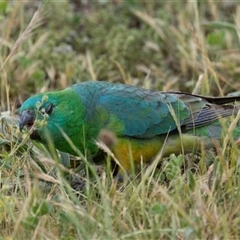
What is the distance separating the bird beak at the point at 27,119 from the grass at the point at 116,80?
0.30 feet

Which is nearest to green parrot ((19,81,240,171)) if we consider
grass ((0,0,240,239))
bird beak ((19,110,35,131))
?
bird beak ((19,110,35,131))

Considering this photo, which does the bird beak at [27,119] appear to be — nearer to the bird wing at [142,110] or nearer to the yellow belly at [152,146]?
the bird wing at [142,110]

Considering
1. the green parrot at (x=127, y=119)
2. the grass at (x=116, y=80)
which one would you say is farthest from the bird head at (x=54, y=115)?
the grass at (x=116, y=80)

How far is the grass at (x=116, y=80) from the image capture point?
3094mm

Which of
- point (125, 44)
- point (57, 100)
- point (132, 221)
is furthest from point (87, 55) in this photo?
point (132, 221)

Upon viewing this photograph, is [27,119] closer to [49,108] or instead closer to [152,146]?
[49,108]

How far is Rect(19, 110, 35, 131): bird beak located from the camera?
380 centimetres

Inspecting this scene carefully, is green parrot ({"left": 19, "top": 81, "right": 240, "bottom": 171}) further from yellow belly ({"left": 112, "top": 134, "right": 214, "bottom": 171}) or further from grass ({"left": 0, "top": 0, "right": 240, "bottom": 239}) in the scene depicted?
grass ({"left": 0, "top": 0, "right": 240, "bottom": 239})

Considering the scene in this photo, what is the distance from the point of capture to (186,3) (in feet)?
21.2

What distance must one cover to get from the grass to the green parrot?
111 mm

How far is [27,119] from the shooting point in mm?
3807

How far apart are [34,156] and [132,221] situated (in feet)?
3.16

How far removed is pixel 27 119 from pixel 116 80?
196cm

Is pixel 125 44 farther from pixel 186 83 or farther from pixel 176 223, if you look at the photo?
pixel 176 223
